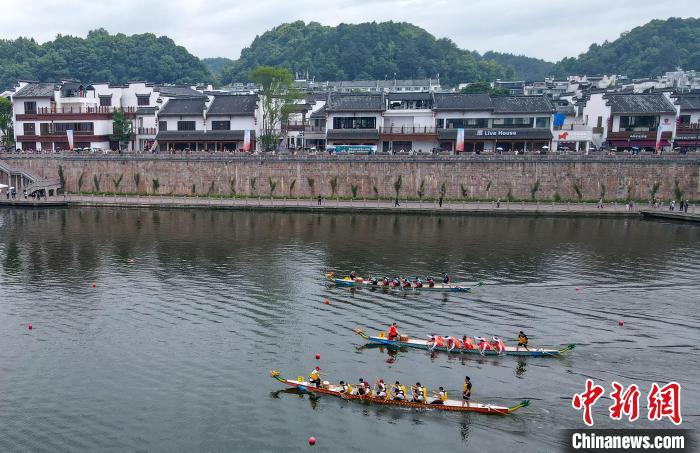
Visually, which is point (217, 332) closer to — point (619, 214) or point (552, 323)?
point (552, 323)

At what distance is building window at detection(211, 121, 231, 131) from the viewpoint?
108438 mm

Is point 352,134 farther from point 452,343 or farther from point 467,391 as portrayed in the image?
point 467,391

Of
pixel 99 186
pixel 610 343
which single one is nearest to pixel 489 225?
pixel 610 343

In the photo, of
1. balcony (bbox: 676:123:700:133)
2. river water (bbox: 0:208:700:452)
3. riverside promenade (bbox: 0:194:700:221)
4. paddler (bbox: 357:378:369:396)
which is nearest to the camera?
river water (bbox: 0:208:700:452)

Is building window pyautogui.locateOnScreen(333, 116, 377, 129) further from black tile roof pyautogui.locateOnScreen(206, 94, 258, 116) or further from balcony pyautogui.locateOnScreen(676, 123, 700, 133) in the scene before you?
balcony pyautogui.locateOnScreen(676, 123, 700, 133)

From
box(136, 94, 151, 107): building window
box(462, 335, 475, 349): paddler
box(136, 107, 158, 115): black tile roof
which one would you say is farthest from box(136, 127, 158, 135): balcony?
box(462, 335, 475, 349): paddler

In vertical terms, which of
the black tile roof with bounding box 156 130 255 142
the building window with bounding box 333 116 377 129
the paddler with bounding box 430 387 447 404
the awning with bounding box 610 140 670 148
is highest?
the building window with bounding box 333 116 377 129

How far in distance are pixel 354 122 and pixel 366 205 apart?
23.9 metres

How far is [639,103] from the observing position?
4156 inches

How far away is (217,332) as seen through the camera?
134ft

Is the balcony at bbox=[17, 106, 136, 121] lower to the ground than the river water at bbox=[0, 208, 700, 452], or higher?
higher

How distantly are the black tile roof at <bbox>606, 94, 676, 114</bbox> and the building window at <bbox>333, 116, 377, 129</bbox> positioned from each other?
42.9m

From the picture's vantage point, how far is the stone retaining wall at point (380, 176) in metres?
90.6

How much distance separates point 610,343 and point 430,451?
1800cm
